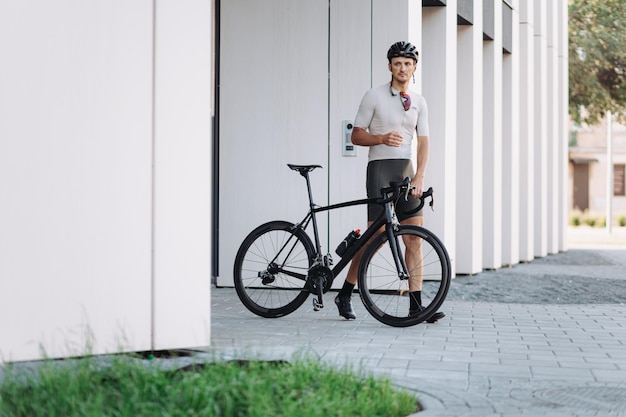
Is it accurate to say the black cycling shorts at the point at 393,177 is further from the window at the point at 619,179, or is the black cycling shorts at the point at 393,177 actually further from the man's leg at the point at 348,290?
the window at the point at 619,179

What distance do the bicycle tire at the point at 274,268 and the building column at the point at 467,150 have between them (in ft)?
18.4

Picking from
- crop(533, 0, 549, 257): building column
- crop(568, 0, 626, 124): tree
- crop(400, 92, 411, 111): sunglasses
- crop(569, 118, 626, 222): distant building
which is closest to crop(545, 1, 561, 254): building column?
crop(533, 0, 549, 257): building column

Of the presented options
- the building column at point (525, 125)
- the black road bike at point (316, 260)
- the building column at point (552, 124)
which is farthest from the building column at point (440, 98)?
the building column at point (552, 124)

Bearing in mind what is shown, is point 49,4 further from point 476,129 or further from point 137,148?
point 476,129

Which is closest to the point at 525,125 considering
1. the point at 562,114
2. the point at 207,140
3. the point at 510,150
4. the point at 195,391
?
the point at 510,150

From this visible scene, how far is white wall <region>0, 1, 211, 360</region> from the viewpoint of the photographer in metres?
5.91

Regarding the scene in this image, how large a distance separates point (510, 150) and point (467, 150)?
10.6 ft

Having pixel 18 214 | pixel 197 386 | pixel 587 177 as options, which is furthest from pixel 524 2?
pixel 587 177

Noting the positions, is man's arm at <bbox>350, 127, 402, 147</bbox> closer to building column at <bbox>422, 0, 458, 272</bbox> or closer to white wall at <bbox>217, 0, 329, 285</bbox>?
white wall at <bbox>217, 0, 329, 285</bbox>

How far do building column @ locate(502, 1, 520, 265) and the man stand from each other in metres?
8.70

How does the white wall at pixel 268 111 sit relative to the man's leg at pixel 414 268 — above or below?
above

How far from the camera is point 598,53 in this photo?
27.4 m

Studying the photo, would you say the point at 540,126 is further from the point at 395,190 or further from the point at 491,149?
the point at 395,190

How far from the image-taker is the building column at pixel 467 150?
13883 mm
